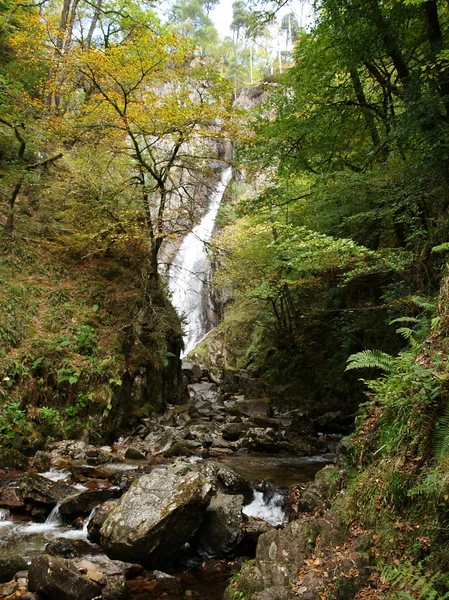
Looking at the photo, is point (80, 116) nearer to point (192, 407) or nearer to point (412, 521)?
point (192, 407)

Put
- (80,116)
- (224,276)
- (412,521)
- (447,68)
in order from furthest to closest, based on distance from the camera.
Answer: (224,276) → (80,116) → (447,68) → (412,521)

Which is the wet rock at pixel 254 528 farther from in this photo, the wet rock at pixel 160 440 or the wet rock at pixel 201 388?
the wet rock at pixel 201 388

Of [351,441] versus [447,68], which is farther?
[447,68]

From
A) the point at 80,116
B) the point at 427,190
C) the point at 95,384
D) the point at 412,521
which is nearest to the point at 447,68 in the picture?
the point at 427,190

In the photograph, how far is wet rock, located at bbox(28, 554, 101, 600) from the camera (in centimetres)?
396

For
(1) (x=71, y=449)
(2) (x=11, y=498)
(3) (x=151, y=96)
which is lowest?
(2) (x=11, y=498)

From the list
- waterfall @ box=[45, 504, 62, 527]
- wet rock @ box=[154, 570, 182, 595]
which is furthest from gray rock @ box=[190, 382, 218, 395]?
wet rock @ box=[154, 570, 182, 595]

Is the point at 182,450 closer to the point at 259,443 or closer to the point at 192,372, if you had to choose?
the point at 259,443

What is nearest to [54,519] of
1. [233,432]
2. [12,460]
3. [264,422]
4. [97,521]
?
[97,521]

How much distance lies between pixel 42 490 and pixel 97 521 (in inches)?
52.8

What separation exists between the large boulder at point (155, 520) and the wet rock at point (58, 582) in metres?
0.71

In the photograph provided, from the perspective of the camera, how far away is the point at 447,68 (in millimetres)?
6559

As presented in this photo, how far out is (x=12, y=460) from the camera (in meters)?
7.37

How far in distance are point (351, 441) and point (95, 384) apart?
6.78 m
